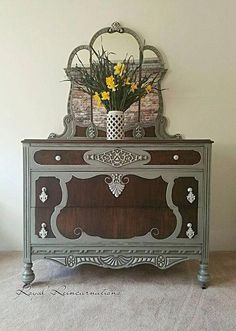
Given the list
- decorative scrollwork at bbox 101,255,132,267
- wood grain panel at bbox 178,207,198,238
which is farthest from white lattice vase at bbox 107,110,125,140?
decorative scrollwork at bbox 101,255,132,267

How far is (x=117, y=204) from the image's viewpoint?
2.10 metres

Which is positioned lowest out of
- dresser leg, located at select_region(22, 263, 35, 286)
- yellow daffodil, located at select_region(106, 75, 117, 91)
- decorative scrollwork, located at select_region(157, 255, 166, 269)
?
dresser leg, located at select_region(22, 263, 35, 286)

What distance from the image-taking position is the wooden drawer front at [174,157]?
206 centimetres

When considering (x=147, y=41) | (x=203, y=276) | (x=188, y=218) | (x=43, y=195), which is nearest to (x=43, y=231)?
(x=43, y=195)

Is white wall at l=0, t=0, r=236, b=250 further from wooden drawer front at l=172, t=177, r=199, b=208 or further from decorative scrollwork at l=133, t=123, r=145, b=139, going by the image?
wooden drawer front at l=172, t=177, r=199, b=208

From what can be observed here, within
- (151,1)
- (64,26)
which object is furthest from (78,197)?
(151,1)

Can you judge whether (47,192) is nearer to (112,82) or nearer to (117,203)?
(117,203)

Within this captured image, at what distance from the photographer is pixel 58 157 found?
206cm

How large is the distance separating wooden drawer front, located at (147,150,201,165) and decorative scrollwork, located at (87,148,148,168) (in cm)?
6

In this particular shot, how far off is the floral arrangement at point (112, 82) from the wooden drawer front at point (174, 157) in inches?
18.6

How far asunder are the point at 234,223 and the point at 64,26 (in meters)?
2.09

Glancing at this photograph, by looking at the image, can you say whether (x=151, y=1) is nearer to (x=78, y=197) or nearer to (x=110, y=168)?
(x=110, y=168)

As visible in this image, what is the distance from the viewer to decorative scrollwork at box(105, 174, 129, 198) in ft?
6.81

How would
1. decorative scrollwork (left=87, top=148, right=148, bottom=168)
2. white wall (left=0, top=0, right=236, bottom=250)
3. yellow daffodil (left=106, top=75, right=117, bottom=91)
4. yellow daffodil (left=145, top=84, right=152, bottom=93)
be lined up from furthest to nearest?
white wall (left=0, top=0, right=236, bottom=250) < yellow daffodil (left=145, top=84, right=152, bottom=93) < yellow daffodil (left=106, top=75, right=117, bottom=91) < decorative scrollwork (left=87, top=148, right=148, bottom=168)
